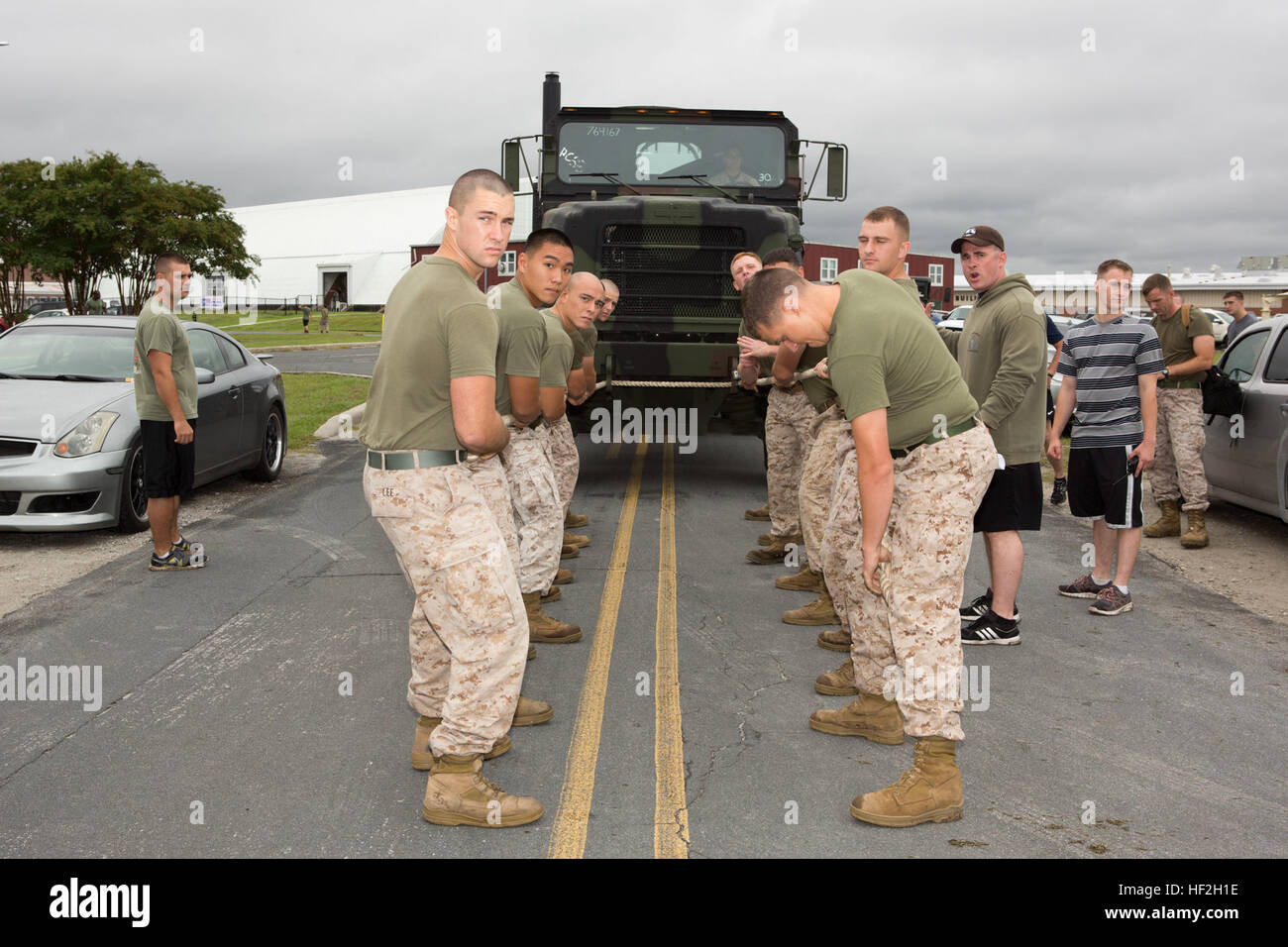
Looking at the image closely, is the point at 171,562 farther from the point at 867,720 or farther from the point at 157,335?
the point at 867,720

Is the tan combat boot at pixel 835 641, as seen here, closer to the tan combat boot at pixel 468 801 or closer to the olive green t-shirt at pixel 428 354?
the tan combat boot at pixel 468 801

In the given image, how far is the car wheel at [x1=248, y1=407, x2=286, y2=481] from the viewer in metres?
10.2

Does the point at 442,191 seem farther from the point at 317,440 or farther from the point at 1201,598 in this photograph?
the point at 1201,598

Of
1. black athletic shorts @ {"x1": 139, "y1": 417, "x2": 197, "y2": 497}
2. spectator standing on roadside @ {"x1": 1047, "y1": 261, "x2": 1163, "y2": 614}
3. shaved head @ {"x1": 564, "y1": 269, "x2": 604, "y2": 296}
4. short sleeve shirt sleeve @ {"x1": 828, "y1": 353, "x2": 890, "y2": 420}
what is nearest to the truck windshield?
shaved head @ {"x1": 564, "y1": 269, "x2": 604, "y2": 296}

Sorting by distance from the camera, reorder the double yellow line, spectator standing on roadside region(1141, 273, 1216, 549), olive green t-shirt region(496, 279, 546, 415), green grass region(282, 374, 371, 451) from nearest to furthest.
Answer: the double yellow line < olive green t-shirt region(496, 279, 546, 415) < spectator standing on roadside region(1141, 273, 1216, 549) < green grass region(282, 374, 371, 451)

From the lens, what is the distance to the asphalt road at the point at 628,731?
3455 mm

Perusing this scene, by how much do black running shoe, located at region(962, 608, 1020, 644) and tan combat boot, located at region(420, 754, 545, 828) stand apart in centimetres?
300

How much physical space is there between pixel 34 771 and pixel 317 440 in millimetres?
10143

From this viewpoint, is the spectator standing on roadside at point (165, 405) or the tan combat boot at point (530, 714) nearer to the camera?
the tan combat boot at point (530, 714)

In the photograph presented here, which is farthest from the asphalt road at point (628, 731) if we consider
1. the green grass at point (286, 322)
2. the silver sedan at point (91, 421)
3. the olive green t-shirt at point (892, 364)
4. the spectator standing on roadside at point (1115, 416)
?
the green grass at point (286, 322)

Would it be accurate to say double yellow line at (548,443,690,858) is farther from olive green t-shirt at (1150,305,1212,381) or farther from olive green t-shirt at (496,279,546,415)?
olive green t-shirt at (1150,305,1212,381)

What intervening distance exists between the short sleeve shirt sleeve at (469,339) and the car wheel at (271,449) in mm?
7463
